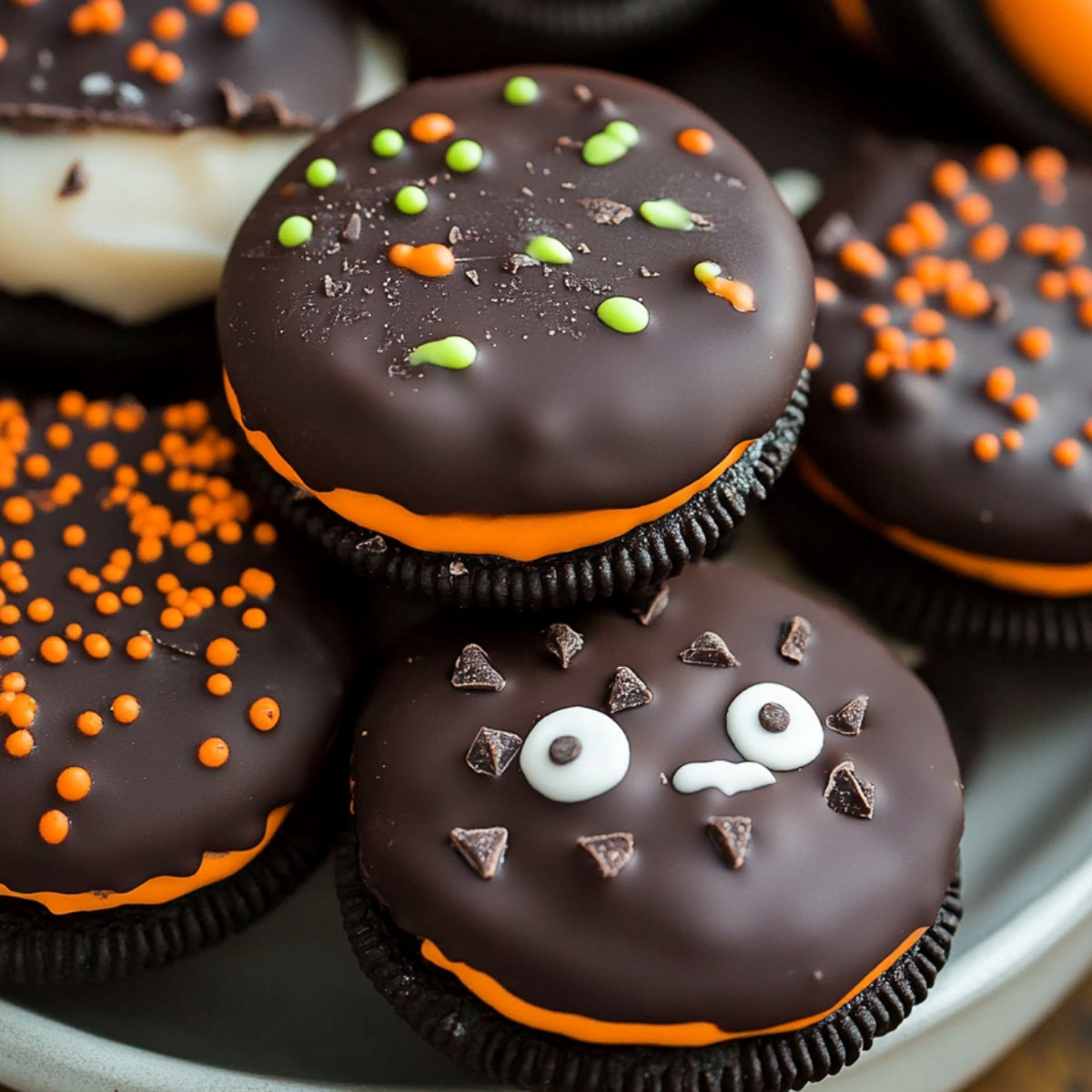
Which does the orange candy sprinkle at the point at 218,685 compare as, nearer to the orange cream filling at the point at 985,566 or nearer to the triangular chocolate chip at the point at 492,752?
the triangular chocolate chip at the point at 492,752

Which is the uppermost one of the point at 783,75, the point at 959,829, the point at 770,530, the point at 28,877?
the point at 783,75

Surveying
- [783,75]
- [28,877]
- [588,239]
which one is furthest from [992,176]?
[28,877]

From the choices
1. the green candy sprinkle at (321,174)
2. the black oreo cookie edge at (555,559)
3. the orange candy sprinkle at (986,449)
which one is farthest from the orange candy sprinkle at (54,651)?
the orange candy sprinkle at (986,449)

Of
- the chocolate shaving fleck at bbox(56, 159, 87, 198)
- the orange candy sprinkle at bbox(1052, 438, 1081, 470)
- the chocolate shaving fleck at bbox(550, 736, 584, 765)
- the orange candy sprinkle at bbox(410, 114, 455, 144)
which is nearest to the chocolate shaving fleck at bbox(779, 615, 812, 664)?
the chocolate shaving fleck at bbox(550, 736, 584, 765)

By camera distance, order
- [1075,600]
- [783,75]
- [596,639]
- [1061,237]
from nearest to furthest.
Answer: [596,639] → [1075,600] → [1061,237] → [783,75]

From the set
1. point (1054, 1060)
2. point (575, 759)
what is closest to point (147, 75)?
point (575, 759)

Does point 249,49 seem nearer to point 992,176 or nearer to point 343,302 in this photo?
point 343,302

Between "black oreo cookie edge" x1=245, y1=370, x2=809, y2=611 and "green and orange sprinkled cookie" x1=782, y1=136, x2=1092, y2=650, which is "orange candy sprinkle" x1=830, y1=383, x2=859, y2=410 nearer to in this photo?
"green and orange sprinkled cookie" x1=782, y1=136, x2=1092, y2=650
